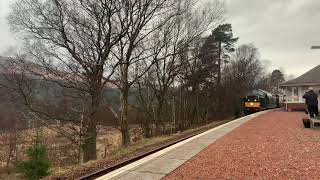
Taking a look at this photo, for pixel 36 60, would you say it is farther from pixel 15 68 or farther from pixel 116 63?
pixel 116 63

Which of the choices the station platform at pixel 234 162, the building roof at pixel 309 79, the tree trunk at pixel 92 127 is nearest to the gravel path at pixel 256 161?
the station platform at pixel 234 162

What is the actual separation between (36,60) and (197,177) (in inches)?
701

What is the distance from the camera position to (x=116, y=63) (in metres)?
27.7

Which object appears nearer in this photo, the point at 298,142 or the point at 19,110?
the point at 298,142

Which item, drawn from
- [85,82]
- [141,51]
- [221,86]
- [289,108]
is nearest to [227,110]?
[221,86]

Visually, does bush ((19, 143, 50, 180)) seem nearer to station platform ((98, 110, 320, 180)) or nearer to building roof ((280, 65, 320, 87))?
station platform ((98, 110, 320, 180))

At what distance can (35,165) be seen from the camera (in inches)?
520

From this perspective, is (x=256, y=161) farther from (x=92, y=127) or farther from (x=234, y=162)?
(x=92, y=127)

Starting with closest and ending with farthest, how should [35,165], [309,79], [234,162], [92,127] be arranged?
[234,162] < [35,165] < [92,127] < [309,79]

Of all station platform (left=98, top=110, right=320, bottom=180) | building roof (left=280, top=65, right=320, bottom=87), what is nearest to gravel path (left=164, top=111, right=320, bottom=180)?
station platform (left=98, top=110, right=320, bottom=180)

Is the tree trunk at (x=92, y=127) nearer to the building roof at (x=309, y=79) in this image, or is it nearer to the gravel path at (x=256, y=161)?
the gravel path at (x=256, y=161)

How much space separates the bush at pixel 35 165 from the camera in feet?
43.2

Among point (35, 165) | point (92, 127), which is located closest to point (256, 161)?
point (35, 165)

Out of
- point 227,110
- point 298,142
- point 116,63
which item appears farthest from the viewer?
point 227,110
